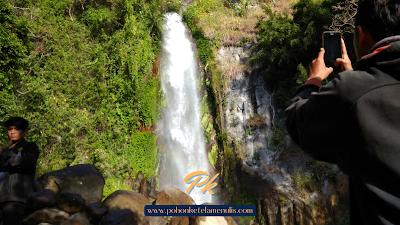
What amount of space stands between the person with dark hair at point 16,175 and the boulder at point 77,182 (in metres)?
3.13

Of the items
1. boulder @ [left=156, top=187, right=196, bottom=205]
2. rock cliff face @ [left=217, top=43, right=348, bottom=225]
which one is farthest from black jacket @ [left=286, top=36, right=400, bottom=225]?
rock cliff face @ [left=217, top=43, right=348, bottom=225]

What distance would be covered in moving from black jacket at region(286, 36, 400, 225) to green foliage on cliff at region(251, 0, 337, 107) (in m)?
8.38

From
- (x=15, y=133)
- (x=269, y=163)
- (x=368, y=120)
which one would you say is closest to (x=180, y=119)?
(x=269, y=163)

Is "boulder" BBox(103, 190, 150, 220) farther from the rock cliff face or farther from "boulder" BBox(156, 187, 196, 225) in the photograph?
the rock cliff face

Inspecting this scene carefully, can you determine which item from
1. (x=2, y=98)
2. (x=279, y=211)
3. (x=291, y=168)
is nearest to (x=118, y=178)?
(x=2, y=98)

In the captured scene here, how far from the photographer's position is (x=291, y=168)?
9.55 meters

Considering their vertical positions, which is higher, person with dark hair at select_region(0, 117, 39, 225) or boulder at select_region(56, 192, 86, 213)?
person with dark hair at select_region(0, 117, 39, 225)

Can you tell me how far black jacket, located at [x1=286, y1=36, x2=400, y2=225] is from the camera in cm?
84

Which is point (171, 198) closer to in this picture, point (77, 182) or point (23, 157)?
point (77, 182)

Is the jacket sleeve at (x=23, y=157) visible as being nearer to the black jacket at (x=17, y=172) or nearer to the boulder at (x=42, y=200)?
the black jacket at (x=17, y=172)

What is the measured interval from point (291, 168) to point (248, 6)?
1123 cm

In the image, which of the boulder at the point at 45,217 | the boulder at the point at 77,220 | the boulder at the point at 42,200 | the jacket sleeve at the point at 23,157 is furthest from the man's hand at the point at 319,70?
the boulder at the point at 42,200

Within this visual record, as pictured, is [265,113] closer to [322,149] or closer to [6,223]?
[6,223]

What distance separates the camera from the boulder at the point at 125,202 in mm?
6672
